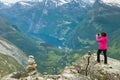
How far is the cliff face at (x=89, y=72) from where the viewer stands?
137ft

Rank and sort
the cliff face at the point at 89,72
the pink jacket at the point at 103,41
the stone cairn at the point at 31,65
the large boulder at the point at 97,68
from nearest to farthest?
the cliff face at the point at 89,72
the large boulder at the point at 97,68
the stone cairn at the point at 31,65
the pink jacket at the point at 103,41

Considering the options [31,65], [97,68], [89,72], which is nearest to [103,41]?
[97,68]

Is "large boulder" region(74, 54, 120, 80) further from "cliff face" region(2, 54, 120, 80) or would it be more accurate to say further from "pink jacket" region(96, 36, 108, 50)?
"pink jacket" region(96, 36, 108, 50)

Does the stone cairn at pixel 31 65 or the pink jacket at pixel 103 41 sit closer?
the stone cairn at pixel 31 65

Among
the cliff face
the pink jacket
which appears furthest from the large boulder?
the pink jacket

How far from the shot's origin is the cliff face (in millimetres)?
41906

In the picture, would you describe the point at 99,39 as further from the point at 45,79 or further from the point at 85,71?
the point at 45,79

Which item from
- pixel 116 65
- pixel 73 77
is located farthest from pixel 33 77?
pixel 116 65

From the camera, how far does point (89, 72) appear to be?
47.8 metres

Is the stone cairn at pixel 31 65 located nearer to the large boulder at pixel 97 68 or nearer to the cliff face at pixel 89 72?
the cliff face at pixel 89 72

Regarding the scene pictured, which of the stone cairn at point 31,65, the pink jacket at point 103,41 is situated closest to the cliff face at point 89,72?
the stone cairn at point 31,65

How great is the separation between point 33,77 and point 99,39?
10.5 meters

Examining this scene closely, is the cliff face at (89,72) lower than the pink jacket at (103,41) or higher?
lower

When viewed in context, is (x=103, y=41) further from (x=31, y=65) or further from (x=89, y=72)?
(x=31, y=65)
